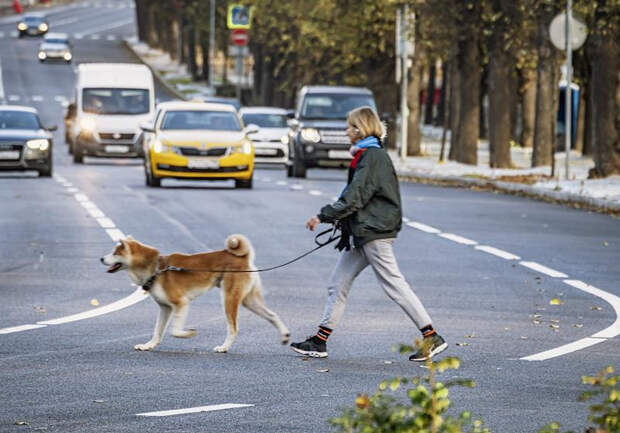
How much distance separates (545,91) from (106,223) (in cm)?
1960

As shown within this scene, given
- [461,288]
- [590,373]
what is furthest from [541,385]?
[461,288]

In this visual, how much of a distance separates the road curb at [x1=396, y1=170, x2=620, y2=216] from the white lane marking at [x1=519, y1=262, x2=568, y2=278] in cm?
924

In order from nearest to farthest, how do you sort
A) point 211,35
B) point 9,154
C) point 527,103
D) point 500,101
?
1. point 9,154
2. point 500,101
3. point 527,103
4. point 211,35

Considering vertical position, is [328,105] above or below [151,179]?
above

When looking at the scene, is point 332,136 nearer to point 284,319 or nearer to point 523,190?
point 523,190

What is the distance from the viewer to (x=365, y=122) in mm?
11422

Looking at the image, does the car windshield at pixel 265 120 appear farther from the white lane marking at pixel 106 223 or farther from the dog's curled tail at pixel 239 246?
the dog's curled tail at pixel 239 246

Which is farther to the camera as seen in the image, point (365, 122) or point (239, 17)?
point (239, 17)

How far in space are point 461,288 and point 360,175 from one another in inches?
182

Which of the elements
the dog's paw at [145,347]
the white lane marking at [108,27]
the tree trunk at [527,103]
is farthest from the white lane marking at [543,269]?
the white lane marking at [108,27]

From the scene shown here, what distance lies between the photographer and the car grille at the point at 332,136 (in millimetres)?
39406

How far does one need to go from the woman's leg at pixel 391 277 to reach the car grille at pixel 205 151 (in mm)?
21511

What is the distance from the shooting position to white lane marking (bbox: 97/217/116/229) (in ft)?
74.5

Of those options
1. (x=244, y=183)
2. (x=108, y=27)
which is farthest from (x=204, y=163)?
(x=108, y=27)
